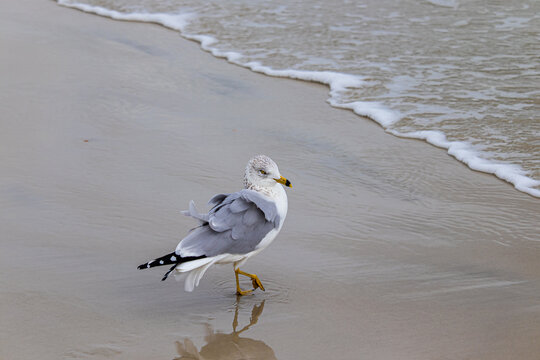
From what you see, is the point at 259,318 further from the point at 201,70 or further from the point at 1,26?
the point at 1,26

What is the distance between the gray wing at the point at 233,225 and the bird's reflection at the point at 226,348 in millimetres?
377

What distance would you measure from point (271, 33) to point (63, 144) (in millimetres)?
4328

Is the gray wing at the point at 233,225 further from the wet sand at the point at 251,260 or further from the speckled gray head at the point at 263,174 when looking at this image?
the wet sand at the point at 251,260

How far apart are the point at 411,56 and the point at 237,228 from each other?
5.09 m

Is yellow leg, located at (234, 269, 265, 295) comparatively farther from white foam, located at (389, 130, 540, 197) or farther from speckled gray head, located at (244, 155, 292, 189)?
white foam, located at (389, 130, 540, 197)

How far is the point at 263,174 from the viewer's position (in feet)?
11.7

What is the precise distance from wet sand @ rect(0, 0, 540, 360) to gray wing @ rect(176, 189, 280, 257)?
12.2 inches

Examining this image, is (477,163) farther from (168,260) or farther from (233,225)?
(168,260)

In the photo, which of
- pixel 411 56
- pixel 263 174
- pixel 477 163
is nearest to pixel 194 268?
pixel 263 174

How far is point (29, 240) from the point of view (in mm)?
3893

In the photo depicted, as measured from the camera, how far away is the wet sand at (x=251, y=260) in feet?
10.1

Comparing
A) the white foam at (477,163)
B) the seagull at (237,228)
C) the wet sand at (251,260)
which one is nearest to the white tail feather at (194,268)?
the seagull at (237,228)

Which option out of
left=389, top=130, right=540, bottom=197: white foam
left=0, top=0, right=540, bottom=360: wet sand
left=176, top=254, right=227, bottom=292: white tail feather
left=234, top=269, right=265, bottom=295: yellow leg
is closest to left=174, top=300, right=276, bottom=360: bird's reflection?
left=0, top=0, right=540, bottom=360: wet sand

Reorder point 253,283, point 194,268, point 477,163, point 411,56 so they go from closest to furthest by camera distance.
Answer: point 194,268 < point 253,283 < point 477,163 < point 411,56
